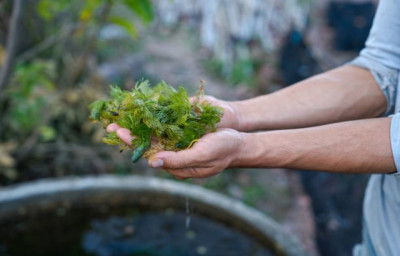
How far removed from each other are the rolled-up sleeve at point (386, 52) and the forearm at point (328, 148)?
219mm

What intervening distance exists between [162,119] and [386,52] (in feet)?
2.55

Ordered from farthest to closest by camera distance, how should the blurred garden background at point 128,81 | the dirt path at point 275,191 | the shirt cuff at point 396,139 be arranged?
the dirt path at point 275,191
the blurred garden background at point 128,81
the shirt cuff at point 396,139

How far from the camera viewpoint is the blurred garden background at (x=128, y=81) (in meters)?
2.88

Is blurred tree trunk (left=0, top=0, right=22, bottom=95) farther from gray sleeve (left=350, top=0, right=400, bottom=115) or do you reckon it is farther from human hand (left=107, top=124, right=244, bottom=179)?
gray sleeve (left=350, top=0, right=400, bottom=115)

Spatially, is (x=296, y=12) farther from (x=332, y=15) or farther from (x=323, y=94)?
(x=323, y=94)

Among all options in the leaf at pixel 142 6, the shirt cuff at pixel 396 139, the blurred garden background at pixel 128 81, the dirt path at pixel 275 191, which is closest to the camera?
the shirt cuff at pixel 396 139

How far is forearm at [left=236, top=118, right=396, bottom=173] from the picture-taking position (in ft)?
3.84

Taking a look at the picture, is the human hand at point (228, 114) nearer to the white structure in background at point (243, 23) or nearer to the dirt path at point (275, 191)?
the dirt path at point (275, 191)

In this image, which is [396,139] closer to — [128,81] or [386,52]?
[386,52]

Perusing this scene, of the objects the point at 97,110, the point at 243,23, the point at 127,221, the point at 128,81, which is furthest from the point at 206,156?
the point at 243,23

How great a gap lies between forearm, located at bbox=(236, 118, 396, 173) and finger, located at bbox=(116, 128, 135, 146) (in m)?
0.34

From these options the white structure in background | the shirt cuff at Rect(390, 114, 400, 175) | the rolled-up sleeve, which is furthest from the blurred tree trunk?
the white structure in background

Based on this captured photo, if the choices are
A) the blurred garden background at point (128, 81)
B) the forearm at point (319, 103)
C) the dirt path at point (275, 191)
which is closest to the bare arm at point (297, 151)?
the forearm at point (319, 103)

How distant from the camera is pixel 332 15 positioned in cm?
880
